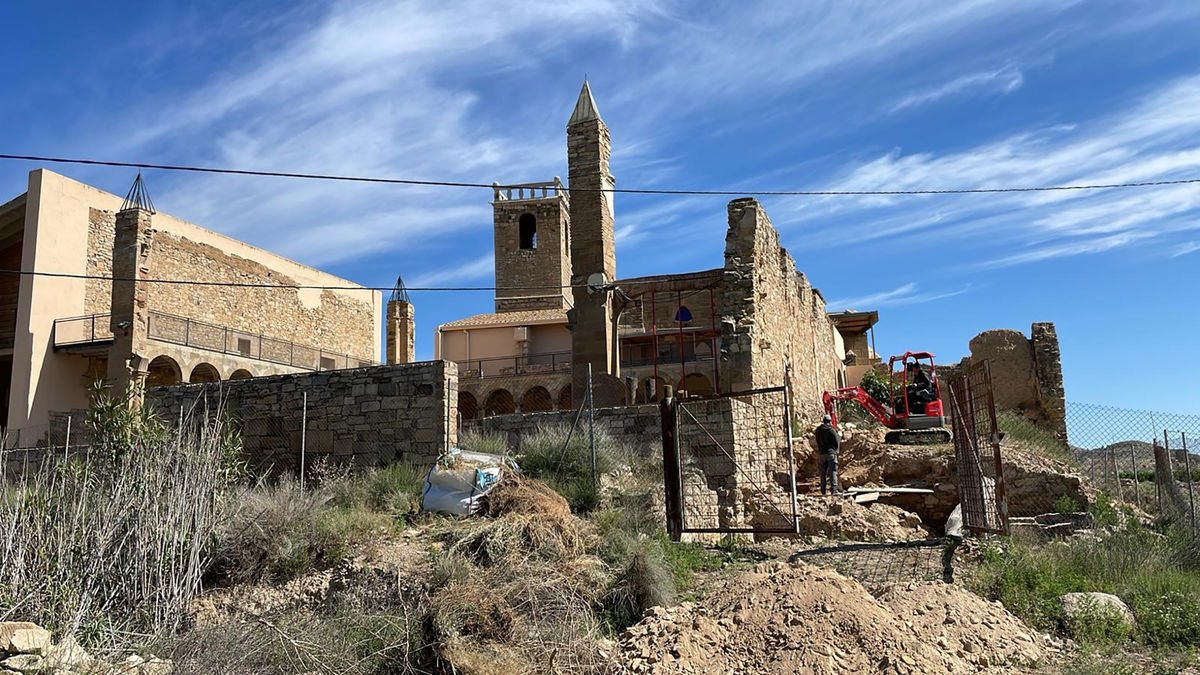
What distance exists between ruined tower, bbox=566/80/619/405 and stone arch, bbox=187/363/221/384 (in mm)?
17208

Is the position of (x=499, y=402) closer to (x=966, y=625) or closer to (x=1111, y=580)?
(x=1111, y=580)

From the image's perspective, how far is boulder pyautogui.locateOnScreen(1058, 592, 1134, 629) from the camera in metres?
8.24

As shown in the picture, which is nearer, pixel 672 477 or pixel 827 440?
pixel 672 477

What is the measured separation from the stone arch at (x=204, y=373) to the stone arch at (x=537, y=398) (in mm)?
12150

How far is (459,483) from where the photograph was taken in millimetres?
11539

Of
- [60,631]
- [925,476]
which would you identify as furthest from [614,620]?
[925,476]

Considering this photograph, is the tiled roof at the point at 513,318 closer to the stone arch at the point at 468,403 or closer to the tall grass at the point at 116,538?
the stone arch at the point at 468,403

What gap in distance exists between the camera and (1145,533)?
35.5 feet

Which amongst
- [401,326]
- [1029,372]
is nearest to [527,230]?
[401,326]

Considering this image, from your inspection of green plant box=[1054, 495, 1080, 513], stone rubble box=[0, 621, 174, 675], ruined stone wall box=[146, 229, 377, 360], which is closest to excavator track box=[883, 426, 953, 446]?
green plant box=[1054, 495, 1080, 513]

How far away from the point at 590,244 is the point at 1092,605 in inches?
437

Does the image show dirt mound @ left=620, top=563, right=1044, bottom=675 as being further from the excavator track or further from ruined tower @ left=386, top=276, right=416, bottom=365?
ruined tower @ left=386, top=276, right=416, bottom=365

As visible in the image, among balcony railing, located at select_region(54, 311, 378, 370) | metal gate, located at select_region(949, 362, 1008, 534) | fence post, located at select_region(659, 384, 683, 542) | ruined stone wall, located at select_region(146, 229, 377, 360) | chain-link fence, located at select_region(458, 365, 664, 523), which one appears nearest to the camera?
metal gate, located at select_region(949, 362, 1008, 534)

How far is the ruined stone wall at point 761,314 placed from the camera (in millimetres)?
16109
